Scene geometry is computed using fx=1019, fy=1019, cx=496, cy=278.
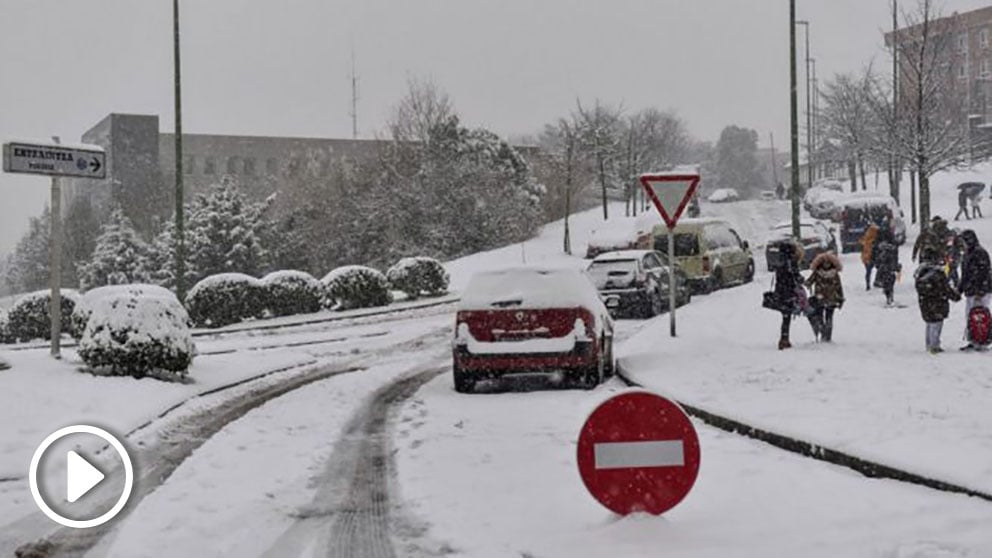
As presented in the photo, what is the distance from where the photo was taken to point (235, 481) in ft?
24.7

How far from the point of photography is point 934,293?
12.8 meters

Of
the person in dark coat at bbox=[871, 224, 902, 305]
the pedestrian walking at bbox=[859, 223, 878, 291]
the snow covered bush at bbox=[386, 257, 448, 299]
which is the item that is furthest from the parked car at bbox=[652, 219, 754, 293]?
the snow covered bush at bbox=[386, 257, 448, 299]

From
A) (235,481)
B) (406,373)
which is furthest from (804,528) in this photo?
(406,373)

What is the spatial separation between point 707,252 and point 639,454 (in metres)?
21.6

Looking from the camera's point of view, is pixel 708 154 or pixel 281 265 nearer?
pixel 281 265

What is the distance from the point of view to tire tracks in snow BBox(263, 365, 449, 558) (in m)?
5.65

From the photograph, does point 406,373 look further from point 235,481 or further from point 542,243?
point 542,243

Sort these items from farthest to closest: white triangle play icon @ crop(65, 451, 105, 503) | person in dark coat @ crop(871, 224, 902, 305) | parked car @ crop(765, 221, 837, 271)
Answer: parked car @ crop(765, 221, 837, 271)
person in dark coat @ crop(871, 224, 902, 305)
white triangle play icon @ crop(65, 451, 105, 503)

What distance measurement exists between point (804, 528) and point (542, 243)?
4618 centimetres

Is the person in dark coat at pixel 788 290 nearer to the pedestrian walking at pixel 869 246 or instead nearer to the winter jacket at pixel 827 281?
the winter jacket at pixel 827 281

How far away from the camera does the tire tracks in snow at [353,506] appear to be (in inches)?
222

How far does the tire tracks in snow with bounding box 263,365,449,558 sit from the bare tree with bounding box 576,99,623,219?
50814 mm

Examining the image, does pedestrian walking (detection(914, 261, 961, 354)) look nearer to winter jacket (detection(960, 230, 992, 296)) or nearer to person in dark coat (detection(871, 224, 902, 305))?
winter jacket (detection(960, 230, 992, 296))

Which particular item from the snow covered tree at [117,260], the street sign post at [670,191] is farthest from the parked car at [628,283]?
the snow covered tree at [117,260]
